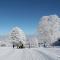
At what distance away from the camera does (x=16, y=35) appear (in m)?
33.8

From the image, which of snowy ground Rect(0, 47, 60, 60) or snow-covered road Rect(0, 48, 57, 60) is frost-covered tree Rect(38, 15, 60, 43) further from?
snow-covered road Rect(0, 48, 57, 60)

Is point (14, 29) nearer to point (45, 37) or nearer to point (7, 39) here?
point (7, 39)

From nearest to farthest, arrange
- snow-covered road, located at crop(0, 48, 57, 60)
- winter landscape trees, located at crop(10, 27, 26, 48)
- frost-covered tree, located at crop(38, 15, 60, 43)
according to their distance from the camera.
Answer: snow-covered road, located at crop(0, 48, 57, 60) → frost-covered tree, located at crop(38, 15, 60, 43) → winter landscape trees, located at crop(10, 27, 26, 48)

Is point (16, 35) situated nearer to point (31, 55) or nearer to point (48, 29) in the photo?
point (48, 29)

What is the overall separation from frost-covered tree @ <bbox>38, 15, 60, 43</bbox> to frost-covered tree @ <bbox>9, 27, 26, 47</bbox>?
620 centimetres

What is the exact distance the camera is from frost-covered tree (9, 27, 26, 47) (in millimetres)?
32153

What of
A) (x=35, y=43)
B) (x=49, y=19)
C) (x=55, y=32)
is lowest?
(x=35, y=43)

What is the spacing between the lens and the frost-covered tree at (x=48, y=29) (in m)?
26.4

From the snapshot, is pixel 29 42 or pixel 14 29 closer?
pixel 29 42

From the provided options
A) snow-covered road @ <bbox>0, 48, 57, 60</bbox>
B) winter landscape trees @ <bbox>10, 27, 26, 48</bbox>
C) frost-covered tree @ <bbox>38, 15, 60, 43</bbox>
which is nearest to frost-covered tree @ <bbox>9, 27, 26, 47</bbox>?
winter landscape trees @ <bbox>10, 27, 26, 48</bbox>

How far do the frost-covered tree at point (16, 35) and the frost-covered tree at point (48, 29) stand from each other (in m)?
6.20

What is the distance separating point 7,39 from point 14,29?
3.10 m

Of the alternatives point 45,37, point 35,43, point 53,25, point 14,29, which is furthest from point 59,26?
point 14,29

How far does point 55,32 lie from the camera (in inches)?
1047
